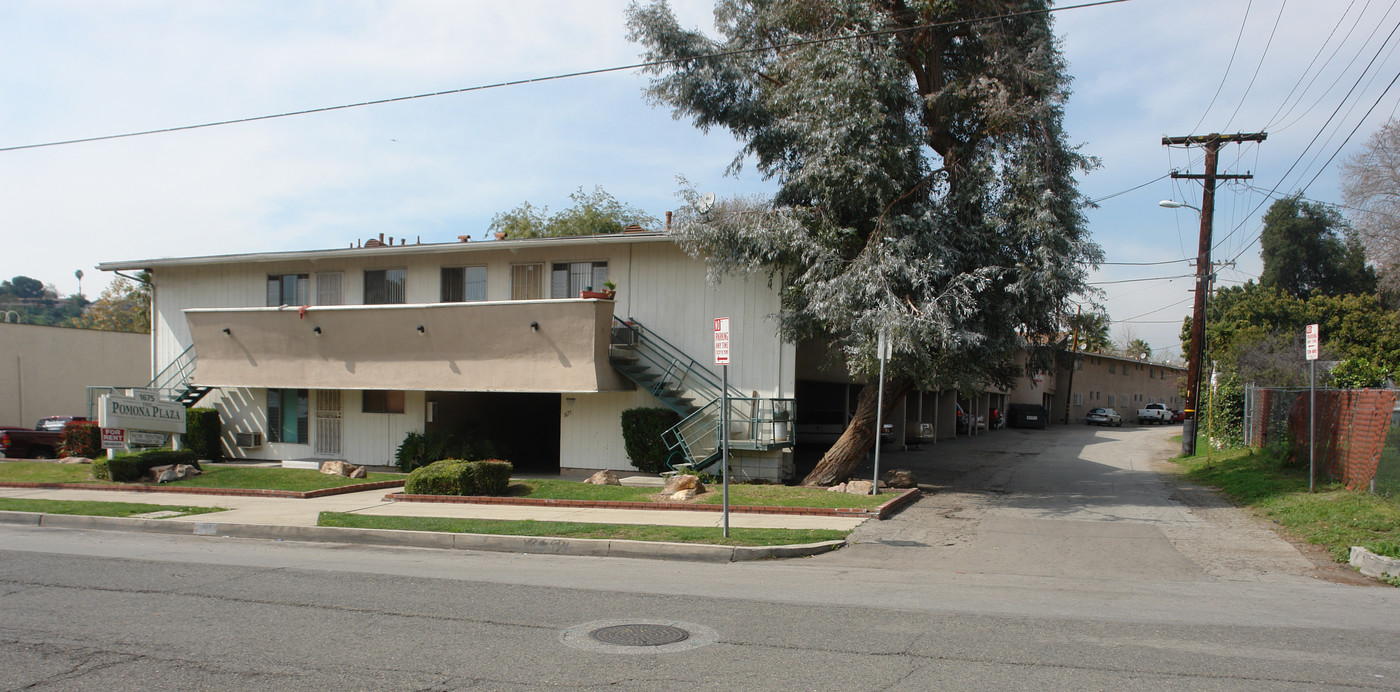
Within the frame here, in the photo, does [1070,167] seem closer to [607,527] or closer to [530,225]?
[607,527]

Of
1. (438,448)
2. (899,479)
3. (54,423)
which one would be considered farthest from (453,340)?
(54,423)

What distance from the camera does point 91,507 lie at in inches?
554

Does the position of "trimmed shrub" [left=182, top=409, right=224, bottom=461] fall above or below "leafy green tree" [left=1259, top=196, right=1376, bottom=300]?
below

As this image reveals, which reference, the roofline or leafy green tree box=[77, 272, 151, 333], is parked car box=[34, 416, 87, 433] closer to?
the roofline

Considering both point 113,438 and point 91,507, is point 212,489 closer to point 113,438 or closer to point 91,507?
point 91,507

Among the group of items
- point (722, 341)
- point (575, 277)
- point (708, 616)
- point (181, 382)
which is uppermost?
point (575, 277)

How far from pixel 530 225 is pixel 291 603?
170 ft

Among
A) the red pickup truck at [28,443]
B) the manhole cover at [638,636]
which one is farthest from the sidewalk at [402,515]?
the red pickup truck at [28,443]

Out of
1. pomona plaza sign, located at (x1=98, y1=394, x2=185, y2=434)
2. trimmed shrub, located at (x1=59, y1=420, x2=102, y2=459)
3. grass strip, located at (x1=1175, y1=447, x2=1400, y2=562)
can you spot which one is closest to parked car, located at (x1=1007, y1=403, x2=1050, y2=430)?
grass strip, located at (x1=1175, y1=447, x2=1400, y2=562)

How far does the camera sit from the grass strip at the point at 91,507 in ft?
44.7

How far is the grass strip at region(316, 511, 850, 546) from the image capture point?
11125mm

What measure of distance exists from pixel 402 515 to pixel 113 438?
9.11m

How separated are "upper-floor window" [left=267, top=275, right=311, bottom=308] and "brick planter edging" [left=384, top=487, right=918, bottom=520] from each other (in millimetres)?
8901

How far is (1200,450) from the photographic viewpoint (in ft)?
92.1
